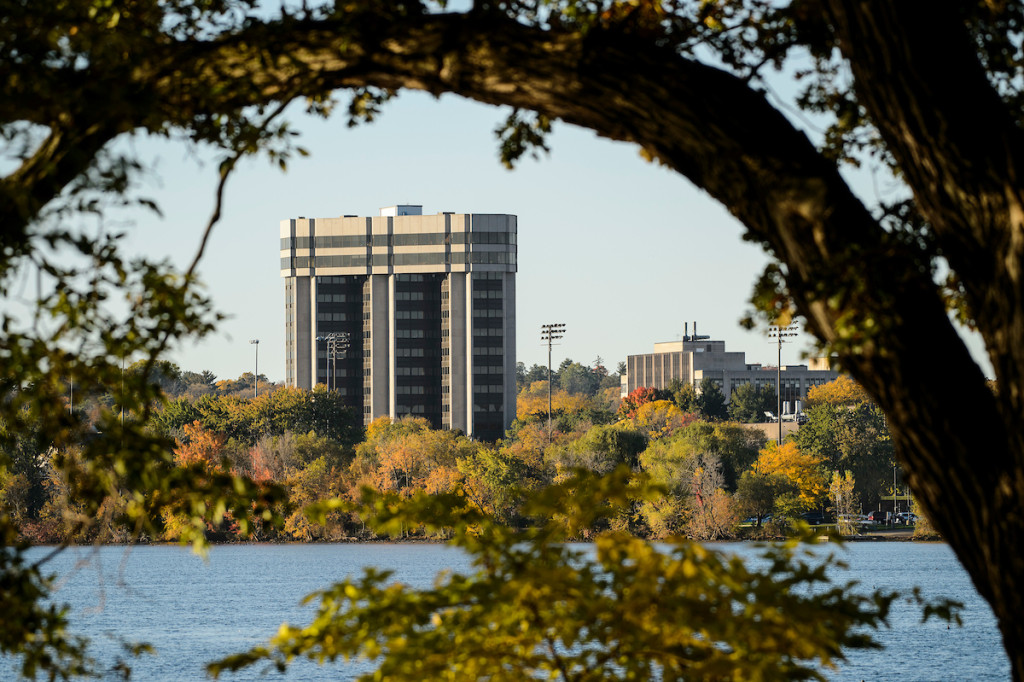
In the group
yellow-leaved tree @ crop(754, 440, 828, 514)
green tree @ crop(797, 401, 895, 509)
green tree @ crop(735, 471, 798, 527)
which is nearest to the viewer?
green tree @ crop(735, 471, 798, 527)

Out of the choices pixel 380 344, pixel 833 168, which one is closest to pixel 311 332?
pixel 380 344

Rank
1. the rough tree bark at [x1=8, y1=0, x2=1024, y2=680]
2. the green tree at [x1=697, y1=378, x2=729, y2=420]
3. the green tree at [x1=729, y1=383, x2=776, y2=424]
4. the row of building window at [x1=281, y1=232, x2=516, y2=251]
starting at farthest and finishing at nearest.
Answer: the green tree at [x1=697, y1=378, x2=729, y2=420] < the green tree at [x1=729, y1=383, x2=776, y2=424] < the row of building window at [x1=281, y1=232, x2=516, y2=251] < the rough tree bark at [x1=8, y1=0, x2=1024, y2=680]

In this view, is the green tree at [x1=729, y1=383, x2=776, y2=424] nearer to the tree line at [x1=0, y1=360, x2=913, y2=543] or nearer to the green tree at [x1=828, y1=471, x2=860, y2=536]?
the tree line at [x1=0, y1=360, x2=913, y2=543]

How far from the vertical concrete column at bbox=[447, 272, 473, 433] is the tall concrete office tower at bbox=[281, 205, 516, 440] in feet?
Answer: 0.35

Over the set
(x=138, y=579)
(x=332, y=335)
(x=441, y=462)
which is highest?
(x=332, y=335)

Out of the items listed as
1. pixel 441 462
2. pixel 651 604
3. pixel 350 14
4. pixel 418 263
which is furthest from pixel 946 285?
pixel 418 263

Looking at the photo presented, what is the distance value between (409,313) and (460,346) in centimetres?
709

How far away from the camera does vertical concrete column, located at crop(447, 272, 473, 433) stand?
456 feet

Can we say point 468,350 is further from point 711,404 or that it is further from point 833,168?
point 833,168

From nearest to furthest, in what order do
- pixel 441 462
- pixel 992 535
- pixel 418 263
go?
pixel 992 535, pixel 441 462, pixel 418 263

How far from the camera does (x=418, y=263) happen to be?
14500cm

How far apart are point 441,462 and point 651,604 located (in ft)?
303

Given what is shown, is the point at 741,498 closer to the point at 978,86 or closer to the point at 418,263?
the point at 418,263

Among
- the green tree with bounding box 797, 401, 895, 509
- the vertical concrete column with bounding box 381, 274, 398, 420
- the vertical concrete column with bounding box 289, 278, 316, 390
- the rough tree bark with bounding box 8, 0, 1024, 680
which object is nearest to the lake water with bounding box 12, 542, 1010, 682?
the green tree with bounding box 797, 401, 895, 509
